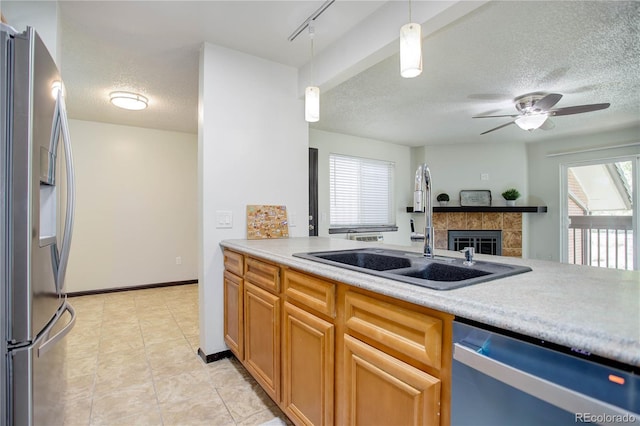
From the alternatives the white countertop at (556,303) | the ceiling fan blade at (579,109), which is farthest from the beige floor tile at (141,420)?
the ceiling fan blade at (579,109)

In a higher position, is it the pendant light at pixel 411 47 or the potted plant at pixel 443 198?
the pendant light at pixel 411 47

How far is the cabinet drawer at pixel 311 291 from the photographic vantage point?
123 cm

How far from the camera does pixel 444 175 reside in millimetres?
5809

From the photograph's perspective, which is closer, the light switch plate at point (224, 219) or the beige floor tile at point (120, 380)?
the beige floor tile at point (120, 380)

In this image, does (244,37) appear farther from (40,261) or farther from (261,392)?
(261,392)

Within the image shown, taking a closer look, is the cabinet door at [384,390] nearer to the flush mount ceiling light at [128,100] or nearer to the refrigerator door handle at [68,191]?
the refrigerator door handle at [68,191]

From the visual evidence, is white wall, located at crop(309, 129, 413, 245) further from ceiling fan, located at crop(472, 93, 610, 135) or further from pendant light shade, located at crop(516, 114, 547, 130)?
pendant light shade, located at crop(516, 114, 547, 130)

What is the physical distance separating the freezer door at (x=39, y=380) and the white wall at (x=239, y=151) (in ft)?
3.48

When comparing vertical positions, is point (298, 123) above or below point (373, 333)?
above

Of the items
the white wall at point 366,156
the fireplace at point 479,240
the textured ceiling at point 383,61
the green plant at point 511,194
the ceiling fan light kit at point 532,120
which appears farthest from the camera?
the fireplace at point 479,240

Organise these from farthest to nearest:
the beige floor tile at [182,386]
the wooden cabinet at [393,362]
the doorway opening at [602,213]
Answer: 1. the doorway opening at [602,213]
2. the beige floor tile at [182,386]
3. the wooden cabinet at [393,362]

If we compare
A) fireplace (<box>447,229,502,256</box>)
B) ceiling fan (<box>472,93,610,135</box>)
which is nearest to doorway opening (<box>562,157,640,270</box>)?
fireplace (<box>447,229,502,256</box>)

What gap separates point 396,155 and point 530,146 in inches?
92.0

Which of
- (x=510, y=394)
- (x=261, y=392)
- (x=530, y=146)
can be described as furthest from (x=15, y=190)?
(x=530, y=146)
